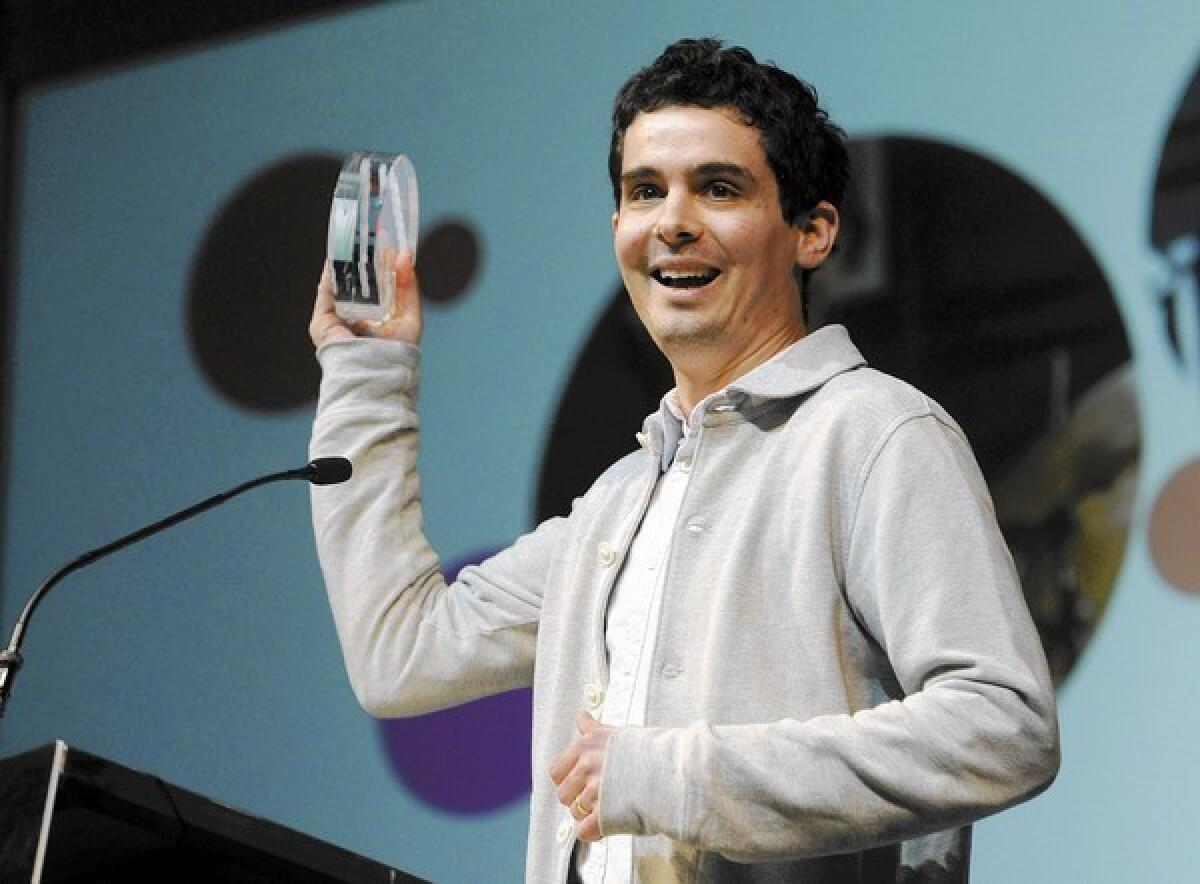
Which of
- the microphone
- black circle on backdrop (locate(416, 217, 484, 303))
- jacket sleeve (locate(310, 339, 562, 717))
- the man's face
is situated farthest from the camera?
black circle on backdrop (locate(416, 217, 484, 303))

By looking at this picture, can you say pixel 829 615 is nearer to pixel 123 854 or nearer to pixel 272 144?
pixel 123 854

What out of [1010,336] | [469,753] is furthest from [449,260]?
[1010,336]

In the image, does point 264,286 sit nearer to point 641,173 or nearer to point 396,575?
point 396,575

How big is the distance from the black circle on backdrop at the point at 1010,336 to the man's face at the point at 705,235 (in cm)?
78

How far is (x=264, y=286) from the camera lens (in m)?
3.64

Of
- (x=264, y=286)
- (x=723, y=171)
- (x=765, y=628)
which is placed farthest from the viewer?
(x=264, y=286)

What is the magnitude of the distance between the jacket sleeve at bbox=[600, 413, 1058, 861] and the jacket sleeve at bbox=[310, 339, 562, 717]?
0.55 m

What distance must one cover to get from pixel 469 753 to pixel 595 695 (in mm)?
1360

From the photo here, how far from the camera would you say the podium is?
160 centimetres

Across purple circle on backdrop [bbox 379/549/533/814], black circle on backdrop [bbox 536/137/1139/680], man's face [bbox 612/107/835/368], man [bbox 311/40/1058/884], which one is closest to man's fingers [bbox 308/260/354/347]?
man [bbox 311/40/1058/884]

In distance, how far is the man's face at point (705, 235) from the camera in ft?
6.45

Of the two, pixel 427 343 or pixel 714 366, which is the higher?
pixel 427 343

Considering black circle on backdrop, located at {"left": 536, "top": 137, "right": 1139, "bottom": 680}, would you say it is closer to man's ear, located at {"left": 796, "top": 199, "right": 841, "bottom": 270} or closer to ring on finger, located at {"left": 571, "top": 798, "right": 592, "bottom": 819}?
man's ear, located at {"left": 796, "top": 199, "right": 841, "bottom": 270}

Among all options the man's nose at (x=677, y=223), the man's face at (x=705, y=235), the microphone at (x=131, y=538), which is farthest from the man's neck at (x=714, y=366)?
the microphone at (x=131, y=538)
